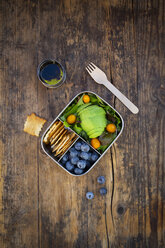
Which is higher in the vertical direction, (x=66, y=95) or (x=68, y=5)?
(x=68, y=5)

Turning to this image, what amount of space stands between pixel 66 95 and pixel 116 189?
634 millimetres

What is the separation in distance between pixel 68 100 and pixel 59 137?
24cm

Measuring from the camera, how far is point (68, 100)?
3.68 ft

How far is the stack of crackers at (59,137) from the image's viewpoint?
1.02 m

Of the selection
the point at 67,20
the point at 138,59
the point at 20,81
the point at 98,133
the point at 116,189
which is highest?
the point at 67,20

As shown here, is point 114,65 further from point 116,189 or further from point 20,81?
point 116,189

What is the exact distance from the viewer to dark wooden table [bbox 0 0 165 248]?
3.70 ft

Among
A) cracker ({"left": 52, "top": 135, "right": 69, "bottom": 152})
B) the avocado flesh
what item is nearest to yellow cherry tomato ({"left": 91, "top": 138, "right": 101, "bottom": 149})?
the avocado flesh

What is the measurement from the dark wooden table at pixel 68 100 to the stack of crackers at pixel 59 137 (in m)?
0.12

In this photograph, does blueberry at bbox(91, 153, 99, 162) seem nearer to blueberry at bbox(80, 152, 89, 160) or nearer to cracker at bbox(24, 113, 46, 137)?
blueberry at bbox(80, 152, 89, 160)

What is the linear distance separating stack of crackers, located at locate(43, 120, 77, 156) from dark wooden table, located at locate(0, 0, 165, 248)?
0.12 metres

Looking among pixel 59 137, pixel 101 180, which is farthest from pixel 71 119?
pixel 101 180

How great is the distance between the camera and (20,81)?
113cm

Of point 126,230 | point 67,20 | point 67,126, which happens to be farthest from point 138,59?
point 126,230
